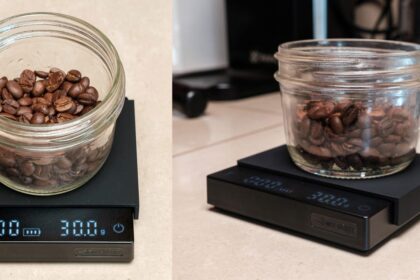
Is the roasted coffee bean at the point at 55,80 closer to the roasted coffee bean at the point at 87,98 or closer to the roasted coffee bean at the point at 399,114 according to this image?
the roasted coffee bean at the point at 87,98

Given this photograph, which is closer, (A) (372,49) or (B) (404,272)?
(B) (404,272)

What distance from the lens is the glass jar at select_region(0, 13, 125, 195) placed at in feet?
1.98

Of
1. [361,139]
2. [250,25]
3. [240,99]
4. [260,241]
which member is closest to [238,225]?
[260,241]

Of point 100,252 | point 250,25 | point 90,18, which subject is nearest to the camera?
point 100,252

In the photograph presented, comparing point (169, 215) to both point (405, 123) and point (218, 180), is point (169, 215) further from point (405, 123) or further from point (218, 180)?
point (405, 123)

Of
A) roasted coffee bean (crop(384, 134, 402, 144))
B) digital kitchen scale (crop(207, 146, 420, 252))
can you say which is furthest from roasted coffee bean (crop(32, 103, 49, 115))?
roasted coffee bean (crop(384, 134, 402, 144))

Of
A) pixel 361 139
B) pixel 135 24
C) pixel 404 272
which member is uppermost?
pixel 135 24

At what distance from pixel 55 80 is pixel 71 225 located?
0.45 ft

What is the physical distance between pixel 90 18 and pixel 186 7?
3.30 ft

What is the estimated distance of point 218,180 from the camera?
0.83 m

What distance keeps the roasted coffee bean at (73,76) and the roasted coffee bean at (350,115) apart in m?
0.30

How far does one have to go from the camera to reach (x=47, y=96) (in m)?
0.64

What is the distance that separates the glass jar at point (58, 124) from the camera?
1.98 ft

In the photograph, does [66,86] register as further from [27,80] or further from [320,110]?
[320,110]
